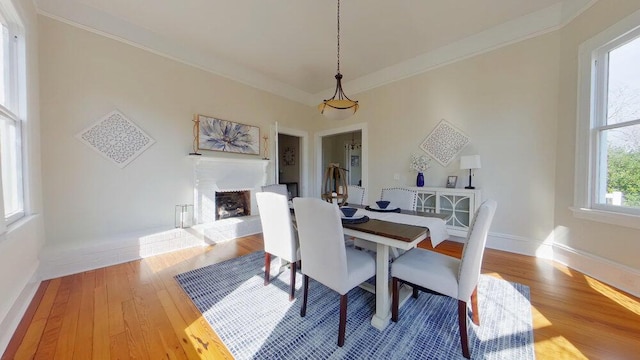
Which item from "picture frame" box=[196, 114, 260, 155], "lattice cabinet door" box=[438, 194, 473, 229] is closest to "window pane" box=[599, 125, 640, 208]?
"lattice cabinet door" box=[438, 194, 473, 229]

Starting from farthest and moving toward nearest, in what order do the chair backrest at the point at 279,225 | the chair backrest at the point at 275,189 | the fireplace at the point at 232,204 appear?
1. the fireplace at the point at 232,204
2. the chair backrest at the point at 275,189
3. the chair backrest at the point at 279,225

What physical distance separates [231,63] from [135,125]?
5.98 feet

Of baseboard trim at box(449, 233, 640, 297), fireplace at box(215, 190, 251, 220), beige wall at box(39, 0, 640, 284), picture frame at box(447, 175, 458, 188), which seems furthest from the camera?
fireplace at box(215, 190, 251, 220)

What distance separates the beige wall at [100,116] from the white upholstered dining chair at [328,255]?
8.52 ft

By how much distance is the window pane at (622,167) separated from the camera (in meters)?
1.98

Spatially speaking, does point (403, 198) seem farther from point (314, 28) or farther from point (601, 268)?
point (314, 28)

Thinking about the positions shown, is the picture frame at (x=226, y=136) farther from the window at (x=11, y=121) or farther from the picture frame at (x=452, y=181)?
the picture frame at (x=452, y=181)

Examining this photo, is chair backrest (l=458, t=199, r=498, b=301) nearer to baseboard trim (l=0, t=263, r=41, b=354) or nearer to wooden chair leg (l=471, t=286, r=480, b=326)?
wooden chair leg (l=471, t=286, r=480, b=326)

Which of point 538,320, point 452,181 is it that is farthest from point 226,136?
point 538,320

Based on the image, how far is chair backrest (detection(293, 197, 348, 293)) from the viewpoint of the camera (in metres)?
1.40

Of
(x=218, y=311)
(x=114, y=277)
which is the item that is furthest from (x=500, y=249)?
(x=114, y=277)

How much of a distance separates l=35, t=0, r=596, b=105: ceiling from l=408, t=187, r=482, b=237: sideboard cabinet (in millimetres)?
1991

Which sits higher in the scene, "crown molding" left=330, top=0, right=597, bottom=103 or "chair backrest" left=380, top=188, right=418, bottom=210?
"crown molding" left=330, top=0, right=597, bottom=103

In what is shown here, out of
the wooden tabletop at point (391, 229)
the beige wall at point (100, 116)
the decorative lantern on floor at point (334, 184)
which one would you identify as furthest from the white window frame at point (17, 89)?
the wooden tabletop at point (391, 229)
